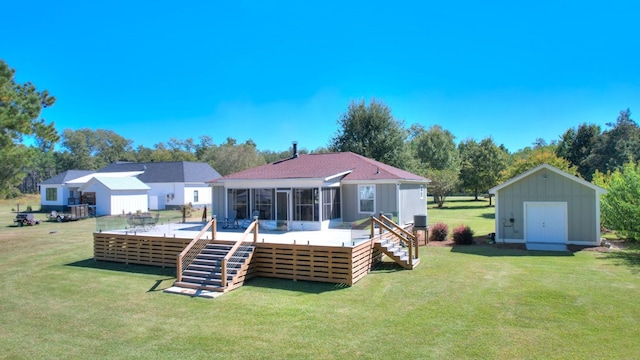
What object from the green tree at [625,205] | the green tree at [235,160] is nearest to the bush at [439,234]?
the green tree at [625,205]

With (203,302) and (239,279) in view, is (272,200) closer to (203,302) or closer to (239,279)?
(239,279)

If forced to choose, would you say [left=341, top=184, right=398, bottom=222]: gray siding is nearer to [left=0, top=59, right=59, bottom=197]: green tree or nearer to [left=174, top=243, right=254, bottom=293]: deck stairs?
[left=174, top=243, right=254, bottom=293]: deck stairs

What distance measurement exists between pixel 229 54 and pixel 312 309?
65.8ft

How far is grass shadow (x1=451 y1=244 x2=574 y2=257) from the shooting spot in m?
15.3

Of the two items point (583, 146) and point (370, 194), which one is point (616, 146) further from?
point (370, 194)

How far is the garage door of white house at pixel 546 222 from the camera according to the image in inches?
671

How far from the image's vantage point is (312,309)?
9.24 metres

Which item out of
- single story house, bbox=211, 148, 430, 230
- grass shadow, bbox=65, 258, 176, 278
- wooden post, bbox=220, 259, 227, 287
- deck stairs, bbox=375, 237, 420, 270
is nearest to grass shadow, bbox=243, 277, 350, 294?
wooden post, bbox=220, 259, 227, 287

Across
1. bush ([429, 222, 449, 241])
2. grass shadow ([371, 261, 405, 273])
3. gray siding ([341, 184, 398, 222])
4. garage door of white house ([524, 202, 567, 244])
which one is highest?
gray siding ([341, 184, 398, 222])

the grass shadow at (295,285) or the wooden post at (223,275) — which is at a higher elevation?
the wooden post at (223,275)

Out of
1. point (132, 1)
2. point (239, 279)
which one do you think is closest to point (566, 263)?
point (239, 279)

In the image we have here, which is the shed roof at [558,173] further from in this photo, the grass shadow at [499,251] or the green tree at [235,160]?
the green tree at [235,160]

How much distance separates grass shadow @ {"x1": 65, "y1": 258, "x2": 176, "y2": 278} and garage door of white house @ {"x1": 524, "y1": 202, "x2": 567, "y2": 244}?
608 inches

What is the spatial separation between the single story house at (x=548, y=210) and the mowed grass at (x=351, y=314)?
3058mm
